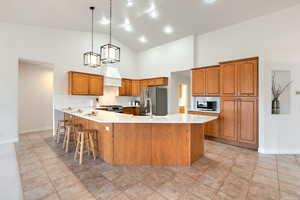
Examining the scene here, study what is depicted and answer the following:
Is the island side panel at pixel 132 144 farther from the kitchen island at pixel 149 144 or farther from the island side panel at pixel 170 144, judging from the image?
the island side panel at pixel 170 144

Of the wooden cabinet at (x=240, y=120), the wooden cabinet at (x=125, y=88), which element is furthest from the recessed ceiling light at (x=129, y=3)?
the wooden cabinet at (x=240, y=120)

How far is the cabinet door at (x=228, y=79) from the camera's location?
4191 millimetres

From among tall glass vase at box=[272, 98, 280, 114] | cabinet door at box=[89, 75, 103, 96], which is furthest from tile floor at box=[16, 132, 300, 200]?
cabinet door at box=[89, 75, 103, 96]

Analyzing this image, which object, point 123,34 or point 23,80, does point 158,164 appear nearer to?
point 123,34

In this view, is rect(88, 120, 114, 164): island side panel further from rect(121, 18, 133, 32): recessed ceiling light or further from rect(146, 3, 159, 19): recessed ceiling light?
rect(121, 18, 133, 32): recessed ceiling light

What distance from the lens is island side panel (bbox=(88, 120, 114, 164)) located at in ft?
9.76

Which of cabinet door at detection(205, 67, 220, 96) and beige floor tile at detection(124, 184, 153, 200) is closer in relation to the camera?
beige floor tile at detection(124, 184, 153, 200)

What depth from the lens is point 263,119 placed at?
12.2 feet

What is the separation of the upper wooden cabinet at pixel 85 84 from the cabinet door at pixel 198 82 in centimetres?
347

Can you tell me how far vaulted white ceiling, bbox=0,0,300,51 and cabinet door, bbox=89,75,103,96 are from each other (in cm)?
178

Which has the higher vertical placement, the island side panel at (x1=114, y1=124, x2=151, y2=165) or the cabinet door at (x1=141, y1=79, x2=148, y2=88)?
the cabinet door at (x1=141, y1=79, x2=148, y2=88)

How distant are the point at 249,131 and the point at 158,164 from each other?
8.51ft

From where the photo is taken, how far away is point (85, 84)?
561 cm

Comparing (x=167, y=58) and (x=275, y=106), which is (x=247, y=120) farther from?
(x=167, y=58)
